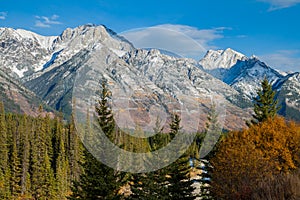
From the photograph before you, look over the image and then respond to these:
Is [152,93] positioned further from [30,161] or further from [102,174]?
[30,161]

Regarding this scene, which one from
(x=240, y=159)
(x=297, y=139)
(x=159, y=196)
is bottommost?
(x=159, y=196)

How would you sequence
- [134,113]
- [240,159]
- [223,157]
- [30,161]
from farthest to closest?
[30,161], [223,157], [240,159], [134,113]

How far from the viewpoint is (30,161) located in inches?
2854

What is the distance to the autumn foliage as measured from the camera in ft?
95.5

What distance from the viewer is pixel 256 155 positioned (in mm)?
31656

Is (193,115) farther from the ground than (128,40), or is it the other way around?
(128,40)

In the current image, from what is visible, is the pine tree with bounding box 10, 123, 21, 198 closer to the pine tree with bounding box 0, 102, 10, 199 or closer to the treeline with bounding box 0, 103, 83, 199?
the treeline with bounding box 0, 103, 83, 199

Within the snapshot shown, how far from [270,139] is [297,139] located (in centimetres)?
290

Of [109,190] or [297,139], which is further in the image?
[297,139]

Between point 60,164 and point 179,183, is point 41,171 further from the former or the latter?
point 179,183

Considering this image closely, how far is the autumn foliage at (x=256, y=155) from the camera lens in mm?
29123

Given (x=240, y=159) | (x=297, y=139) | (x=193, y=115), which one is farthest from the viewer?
(x=297, y=139)

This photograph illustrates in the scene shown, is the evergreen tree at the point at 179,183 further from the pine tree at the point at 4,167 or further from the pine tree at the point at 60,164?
the pine tree at the point at 60,164

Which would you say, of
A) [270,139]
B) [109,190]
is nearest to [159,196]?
[109,190]
